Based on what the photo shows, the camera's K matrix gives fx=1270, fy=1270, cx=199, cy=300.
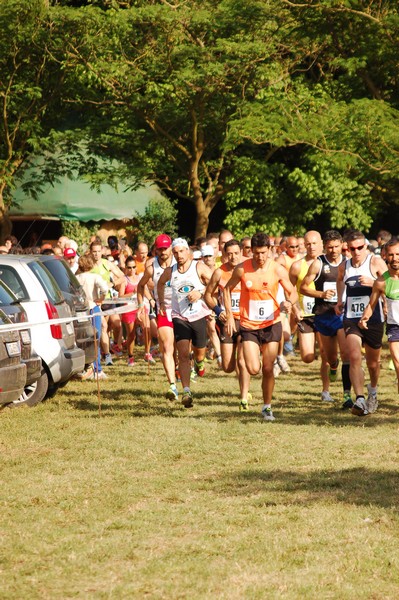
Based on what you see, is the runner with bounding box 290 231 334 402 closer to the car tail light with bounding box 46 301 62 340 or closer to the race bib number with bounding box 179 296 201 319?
the race bib number with bounding box 179 296 201 319

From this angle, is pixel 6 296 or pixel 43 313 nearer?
pixel 6 296

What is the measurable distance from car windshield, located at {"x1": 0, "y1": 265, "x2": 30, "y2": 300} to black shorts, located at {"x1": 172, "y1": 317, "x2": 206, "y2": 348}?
1.73m

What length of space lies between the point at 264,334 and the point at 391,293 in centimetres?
144

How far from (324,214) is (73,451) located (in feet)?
87.6

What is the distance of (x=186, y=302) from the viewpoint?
14359mm

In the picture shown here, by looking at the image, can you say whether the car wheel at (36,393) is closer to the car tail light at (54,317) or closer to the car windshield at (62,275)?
the car tail light at (54,317)

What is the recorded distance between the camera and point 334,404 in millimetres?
14734

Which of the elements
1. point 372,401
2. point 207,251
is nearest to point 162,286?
point 372,401

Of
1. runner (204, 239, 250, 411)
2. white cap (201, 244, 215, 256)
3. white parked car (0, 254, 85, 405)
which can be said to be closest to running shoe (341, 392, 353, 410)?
runner (204, 239, 250, 411)

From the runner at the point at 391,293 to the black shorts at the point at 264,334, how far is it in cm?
92

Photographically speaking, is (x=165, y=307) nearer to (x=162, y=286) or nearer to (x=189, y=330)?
(x=162, y=286)

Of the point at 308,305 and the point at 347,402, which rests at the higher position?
the point at 308,305

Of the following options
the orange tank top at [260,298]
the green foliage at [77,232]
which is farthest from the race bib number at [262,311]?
the green foliage at [77,232]

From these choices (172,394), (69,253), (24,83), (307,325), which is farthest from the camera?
(24,83)
